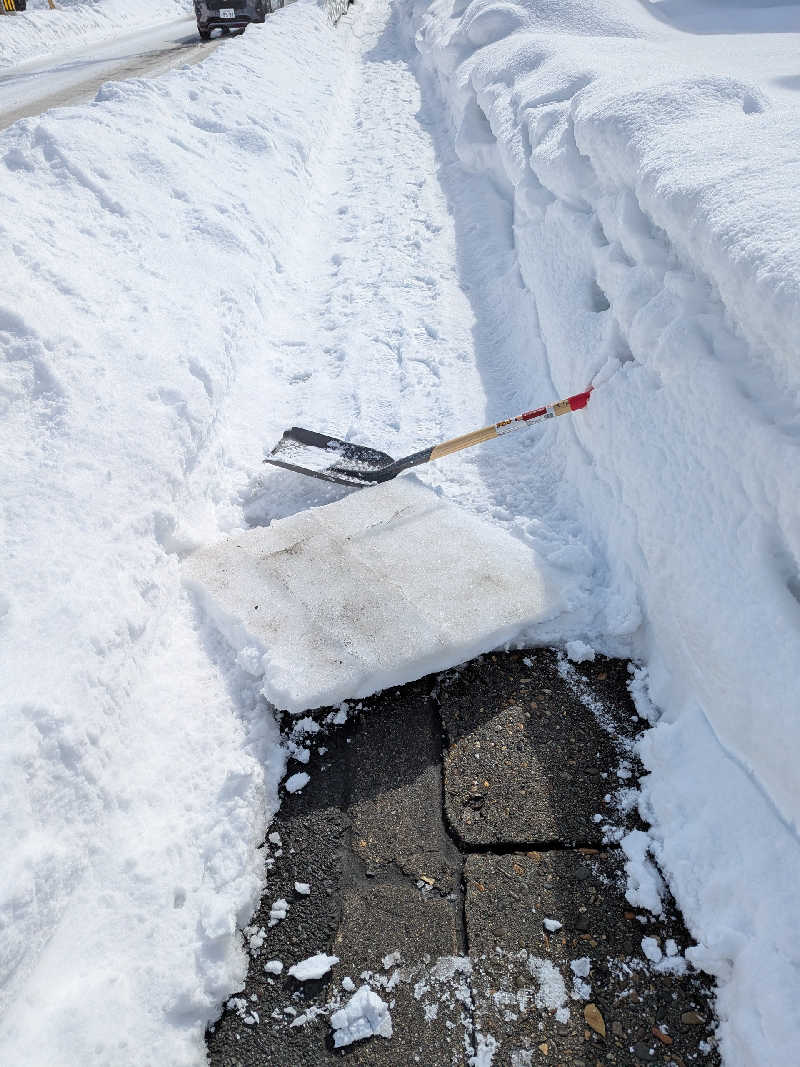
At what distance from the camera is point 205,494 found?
390cm

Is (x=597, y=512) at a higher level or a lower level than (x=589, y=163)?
lower

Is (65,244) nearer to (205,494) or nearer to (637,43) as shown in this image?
(205,494)

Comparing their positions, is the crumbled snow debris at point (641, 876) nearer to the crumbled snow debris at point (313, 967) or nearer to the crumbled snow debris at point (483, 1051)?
the crumbled snow debris at point (483, 1051)

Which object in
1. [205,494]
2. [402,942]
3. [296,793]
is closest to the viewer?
[402,942]

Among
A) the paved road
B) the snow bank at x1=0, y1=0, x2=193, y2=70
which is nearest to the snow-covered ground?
the paved road

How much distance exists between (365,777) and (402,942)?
61cm

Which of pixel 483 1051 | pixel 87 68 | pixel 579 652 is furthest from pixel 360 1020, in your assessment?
pixel 87 68

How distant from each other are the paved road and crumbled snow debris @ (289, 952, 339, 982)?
383 inches

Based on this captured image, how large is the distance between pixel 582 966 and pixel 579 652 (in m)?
1.24

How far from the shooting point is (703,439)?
9.39ft

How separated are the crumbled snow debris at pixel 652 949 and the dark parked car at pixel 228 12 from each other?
1847 cm

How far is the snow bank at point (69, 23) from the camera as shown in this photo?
52.0 feet

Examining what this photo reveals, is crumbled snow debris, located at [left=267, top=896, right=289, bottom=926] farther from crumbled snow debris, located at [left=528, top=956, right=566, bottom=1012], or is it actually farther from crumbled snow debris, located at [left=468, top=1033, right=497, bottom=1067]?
crumbled snow debris, located at [left=528, top=956, right=566, bottom=1012]

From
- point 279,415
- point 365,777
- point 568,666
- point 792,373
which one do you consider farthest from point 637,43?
point 365,777
